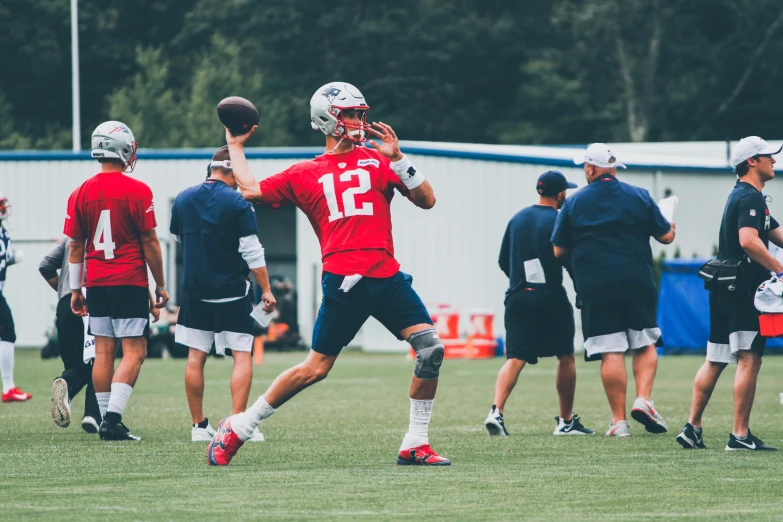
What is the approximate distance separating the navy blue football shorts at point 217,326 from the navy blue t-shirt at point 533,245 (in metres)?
2.28

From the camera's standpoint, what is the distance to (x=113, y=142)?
1017 centimetres

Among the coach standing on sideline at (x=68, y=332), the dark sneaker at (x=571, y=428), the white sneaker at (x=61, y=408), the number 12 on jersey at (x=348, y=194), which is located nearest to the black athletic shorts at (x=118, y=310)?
the white sneaker at (x=61, y=408)

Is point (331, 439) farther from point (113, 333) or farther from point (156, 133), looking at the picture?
point (156, 133)

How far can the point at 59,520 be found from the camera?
6.22m

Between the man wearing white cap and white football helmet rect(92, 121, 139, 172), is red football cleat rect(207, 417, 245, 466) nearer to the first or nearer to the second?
white football helmet rect(92, 121, 139, 172)

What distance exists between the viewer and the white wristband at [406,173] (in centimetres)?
801

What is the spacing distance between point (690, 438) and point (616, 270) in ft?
4.80

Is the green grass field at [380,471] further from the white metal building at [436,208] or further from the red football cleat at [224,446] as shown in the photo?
the white metal building at [436,208]

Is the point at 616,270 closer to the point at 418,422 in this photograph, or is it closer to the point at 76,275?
the point at 418,422

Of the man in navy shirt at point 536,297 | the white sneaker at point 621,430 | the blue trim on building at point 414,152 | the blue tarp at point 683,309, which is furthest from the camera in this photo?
the blue trim on building at point 414,152

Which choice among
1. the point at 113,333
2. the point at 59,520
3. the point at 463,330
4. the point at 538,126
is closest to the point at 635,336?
the point at 113,333

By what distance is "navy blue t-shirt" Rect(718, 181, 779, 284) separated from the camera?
354 inches

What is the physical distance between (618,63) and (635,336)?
40.7 m

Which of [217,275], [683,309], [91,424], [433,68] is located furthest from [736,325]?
[433,68]
